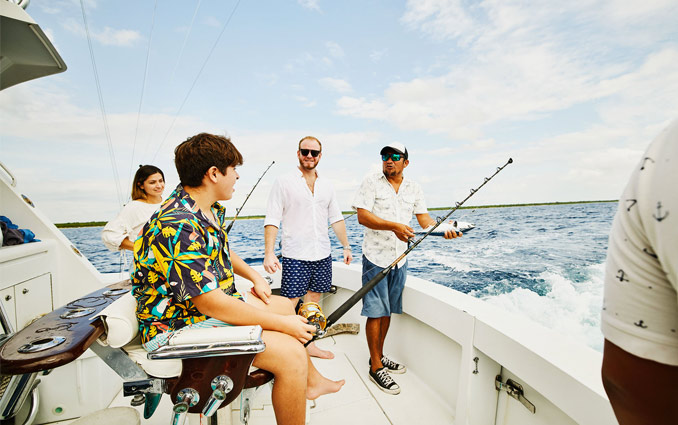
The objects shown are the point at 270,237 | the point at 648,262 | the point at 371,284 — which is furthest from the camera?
the point at 270,237

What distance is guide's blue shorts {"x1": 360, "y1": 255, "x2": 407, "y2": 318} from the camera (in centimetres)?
197

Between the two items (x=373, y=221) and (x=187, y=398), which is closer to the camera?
(x=187, y=398)

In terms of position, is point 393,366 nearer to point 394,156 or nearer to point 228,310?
point 394,156

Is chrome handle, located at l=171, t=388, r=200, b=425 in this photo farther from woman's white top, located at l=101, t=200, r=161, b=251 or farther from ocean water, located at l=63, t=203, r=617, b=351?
ocean water, located at l=63, t=203, r=617, b=351

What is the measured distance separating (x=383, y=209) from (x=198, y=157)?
1218 millimetres

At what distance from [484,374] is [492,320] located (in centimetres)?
29

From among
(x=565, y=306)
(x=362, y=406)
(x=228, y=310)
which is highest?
(x=228, y=310)

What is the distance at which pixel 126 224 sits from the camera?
189cm

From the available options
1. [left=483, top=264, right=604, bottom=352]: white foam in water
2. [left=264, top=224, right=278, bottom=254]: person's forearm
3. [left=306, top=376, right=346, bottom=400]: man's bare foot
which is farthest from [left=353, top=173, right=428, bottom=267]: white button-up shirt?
[left=483, top=264, right=604, bottom=352]: white foam in water

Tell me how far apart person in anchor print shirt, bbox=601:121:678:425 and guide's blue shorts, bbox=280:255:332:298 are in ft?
5.88

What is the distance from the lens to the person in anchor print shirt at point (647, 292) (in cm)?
39

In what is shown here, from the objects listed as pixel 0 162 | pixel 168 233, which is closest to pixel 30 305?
pixel 0 162

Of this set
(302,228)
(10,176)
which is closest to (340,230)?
(302,228)

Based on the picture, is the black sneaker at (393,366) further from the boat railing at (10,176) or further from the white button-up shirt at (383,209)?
the boat railing at (10,176)
